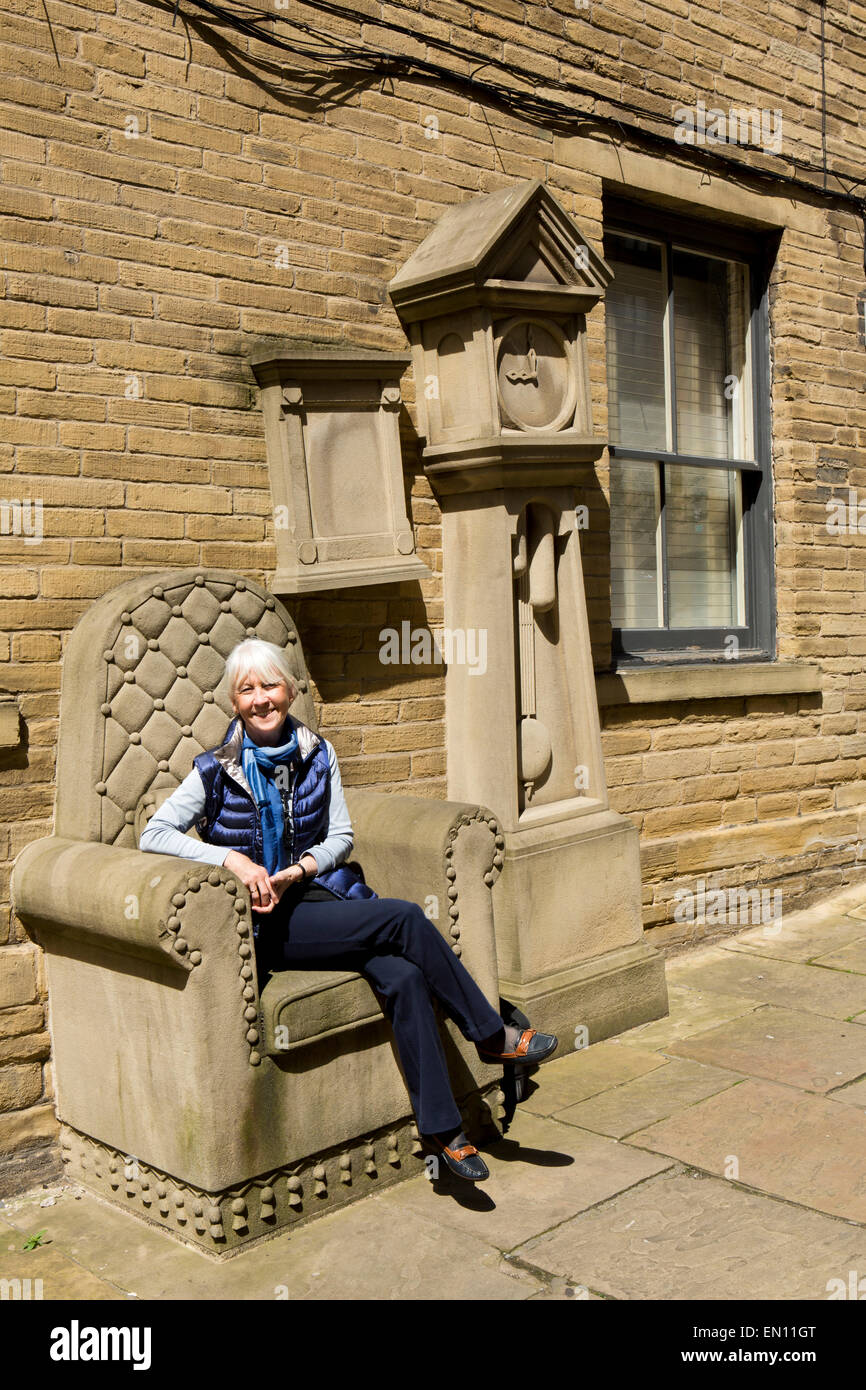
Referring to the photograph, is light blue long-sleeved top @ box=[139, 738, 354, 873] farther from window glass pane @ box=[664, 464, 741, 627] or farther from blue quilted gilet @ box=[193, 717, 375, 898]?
window glass pane @ box=[664, 464, 741, 627]

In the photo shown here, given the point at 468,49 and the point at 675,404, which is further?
the point at 675,404

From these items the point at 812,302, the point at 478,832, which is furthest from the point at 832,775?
the point at 478,832

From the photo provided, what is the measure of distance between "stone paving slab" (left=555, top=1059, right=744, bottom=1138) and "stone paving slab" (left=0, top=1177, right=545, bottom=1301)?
0.69 m

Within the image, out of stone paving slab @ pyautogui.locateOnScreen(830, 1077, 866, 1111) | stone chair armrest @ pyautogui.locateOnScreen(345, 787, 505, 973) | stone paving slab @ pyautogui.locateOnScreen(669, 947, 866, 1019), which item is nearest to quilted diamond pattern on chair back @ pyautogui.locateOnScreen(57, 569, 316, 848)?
stone chair armrest @ pyautogui.locateOnScreen(345, 787, 505, 973)

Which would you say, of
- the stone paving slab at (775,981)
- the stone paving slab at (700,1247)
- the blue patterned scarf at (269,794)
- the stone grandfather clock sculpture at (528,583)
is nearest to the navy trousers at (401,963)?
the blue patterned scarf at (269,794)

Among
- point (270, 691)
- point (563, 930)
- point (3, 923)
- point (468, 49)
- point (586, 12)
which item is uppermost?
point (586, 12)

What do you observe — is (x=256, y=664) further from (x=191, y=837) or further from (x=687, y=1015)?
(x=687, y=1015)

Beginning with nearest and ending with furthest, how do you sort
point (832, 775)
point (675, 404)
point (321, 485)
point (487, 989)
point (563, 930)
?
point (487, 989) < point (321, 485) < point (563, 930) < point (675, 404) < point (832, 775)

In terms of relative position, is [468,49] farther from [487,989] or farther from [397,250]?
[487,989]

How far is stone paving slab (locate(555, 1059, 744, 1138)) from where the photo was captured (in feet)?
12.8

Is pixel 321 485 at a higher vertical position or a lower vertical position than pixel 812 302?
lower

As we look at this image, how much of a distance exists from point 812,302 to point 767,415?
65 cm

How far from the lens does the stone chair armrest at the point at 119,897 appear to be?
302cm

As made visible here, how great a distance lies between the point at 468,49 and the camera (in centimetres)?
496
